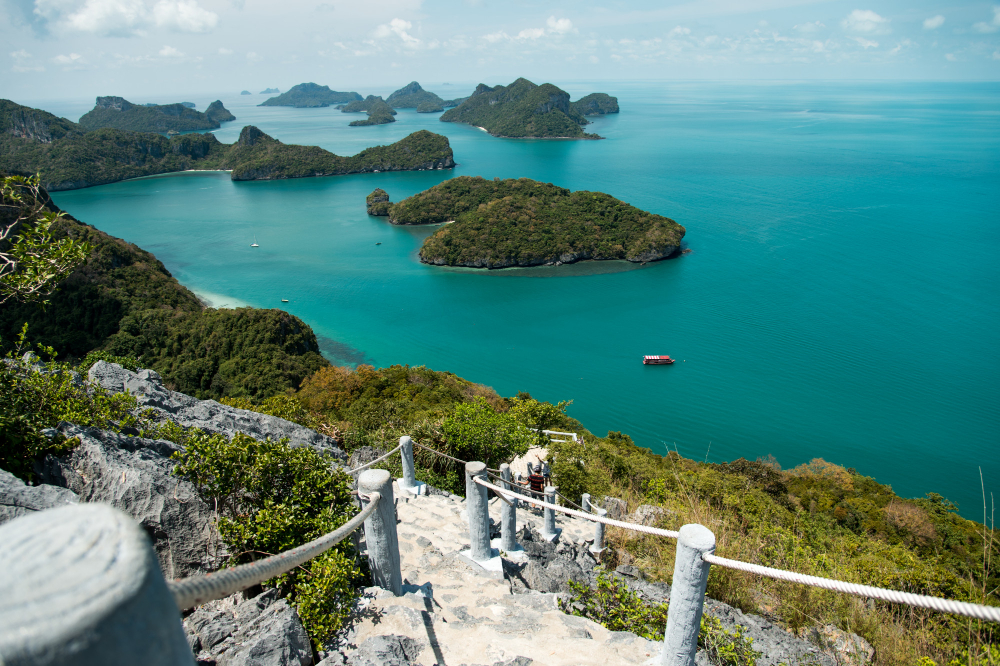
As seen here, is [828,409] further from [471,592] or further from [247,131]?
[247,131]

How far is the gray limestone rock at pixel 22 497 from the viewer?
3.84 meters

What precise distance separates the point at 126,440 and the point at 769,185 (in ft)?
274

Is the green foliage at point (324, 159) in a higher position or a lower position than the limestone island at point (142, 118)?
lower

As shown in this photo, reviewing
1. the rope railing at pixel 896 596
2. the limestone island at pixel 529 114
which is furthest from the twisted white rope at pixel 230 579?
the limestone island at pixel 529 114

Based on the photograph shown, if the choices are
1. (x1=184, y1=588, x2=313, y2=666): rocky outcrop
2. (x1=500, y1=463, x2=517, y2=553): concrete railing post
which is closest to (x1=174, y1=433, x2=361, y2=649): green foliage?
(x1=184, y1=588, x2=313, y2=666): rocky outcrop

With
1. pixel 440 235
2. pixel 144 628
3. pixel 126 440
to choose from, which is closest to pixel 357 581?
pixel 126 440

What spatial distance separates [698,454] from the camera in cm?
2497

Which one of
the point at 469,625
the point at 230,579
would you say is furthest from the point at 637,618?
the point at 230,579

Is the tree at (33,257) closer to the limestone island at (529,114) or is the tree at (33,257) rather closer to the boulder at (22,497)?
the boulder at (22,497)

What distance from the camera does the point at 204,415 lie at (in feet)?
31.3

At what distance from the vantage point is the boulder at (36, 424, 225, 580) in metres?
4.66

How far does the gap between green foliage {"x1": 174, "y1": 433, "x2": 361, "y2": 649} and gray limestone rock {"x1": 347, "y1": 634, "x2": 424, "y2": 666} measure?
0.53 metres

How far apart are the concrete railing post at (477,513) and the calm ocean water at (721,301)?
49.5 feet

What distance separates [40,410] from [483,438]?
611 centimetres
